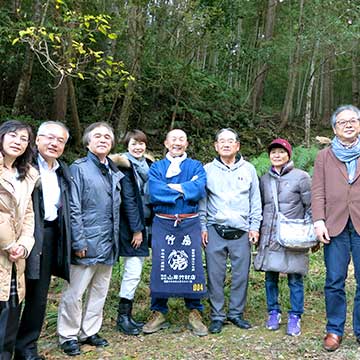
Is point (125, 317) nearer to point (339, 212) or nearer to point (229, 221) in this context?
point (229, 221)

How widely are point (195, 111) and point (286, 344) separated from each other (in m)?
11.1

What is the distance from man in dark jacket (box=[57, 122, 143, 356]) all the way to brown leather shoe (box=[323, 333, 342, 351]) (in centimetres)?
200

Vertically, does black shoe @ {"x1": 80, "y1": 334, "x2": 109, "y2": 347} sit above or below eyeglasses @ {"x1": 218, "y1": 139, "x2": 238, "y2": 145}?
below

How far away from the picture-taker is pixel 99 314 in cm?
425

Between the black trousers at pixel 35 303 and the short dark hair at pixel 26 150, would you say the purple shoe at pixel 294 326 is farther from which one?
the short dark hair at pixel 26 150

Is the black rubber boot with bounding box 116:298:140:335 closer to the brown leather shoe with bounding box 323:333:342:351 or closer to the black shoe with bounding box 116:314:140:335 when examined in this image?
the black shoe with bounding box 116:314:140:335

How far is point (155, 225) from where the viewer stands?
4.54 metres

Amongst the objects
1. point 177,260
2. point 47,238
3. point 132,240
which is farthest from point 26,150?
point 177,260

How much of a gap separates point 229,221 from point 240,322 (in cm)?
104

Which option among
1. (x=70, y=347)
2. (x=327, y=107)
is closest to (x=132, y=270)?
(x=70, y=347)

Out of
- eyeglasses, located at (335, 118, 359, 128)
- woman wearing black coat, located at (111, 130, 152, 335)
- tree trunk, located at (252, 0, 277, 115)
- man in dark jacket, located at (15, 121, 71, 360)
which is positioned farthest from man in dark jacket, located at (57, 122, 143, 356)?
tree trunk, located at (252, 0, 277, 115)

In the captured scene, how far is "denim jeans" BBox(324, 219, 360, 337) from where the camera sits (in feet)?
13.2

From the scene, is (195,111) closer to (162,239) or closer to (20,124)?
(162,239)

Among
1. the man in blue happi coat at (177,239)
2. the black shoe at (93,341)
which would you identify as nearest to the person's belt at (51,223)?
the man in blue happi coat at (177,239)
